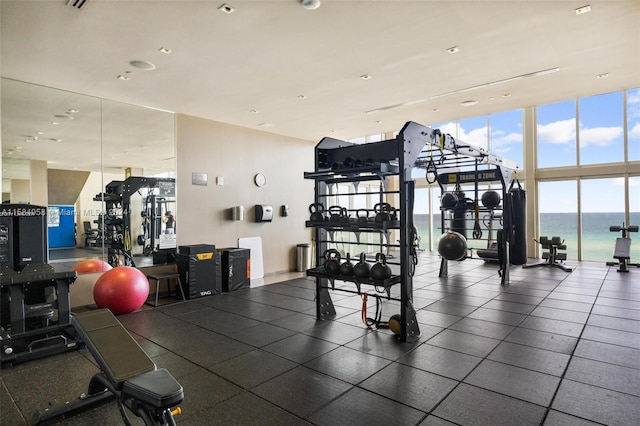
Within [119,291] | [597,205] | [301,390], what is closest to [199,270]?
[119,291]

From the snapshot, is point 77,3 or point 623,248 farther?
point 623,248

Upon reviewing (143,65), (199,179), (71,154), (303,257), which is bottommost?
(303,257)

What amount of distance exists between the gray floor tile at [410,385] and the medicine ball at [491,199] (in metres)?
5.33

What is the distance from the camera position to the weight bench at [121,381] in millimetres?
1769

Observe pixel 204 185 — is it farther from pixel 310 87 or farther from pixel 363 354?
pixel 363 354

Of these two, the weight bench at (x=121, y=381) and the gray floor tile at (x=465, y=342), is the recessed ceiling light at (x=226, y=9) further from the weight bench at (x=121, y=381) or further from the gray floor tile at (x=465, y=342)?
the gray floor tile at (x=465, y=342)

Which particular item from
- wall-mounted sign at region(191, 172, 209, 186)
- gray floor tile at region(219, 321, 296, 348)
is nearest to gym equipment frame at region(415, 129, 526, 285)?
gray floor tile at region(219, 321, 296, 348)

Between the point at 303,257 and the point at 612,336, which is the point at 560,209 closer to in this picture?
the point at 612,336

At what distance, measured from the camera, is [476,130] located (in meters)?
10.9

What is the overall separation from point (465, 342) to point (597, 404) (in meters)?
1.28

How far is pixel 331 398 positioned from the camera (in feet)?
8.59

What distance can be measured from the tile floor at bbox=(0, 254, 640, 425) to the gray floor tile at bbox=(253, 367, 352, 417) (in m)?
0.01

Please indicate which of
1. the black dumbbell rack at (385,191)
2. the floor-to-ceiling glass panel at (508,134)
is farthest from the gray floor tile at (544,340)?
the floor-to-ceiling glass panel at (508,134)

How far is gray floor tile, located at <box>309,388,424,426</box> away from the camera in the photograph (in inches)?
91.4
